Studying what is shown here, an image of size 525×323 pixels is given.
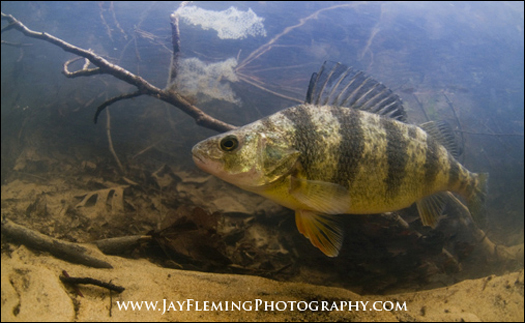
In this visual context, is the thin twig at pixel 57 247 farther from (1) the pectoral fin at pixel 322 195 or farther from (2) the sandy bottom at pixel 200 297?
(1) the pectoral fin at pixel 322 195

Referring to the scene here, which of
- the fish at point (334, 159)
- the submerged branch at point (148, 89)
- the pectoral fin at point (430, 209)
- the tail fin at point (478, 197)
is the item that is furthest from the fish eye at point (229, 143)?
the tail fin at point (478, 197)

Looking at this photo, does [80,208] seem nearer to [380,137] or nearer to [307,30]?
[380,137]

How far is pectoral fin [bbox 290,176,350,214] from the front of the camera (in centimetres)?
165

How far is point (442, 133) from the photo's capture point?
235cm

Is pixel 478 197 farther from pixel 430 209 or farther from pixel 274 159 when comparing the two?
pixel 274 159

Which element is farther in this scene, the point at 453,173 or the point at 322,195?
the point at 453,173

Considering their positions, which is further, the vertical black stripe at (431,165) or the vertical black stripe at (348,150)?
the vertical black stripe at (431,165)

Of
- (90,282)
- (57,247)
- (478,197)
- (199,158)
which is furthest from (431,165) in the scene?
(57,247)

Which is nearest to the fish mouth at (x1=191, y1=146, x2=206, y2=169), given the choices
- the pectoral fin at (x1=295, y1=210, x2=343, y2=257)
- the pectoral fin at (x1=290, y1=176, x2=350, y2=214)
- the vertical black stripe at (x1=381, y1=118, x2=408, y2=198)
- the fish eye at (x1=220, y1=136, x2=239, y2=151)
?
the fish eye at (x1=220, y1=136, x2=239, y2=151)

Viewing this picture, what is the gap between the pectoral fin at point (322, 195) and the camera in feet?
5.42

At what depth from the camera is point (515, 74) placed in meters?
6.04

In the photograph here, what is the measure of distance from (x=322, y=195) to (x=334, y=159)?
32 cm

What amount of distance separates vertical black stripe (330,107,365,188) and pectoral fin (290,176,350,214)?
0.12 m

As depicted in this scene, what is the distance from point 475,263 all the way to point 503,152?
3725 mm
